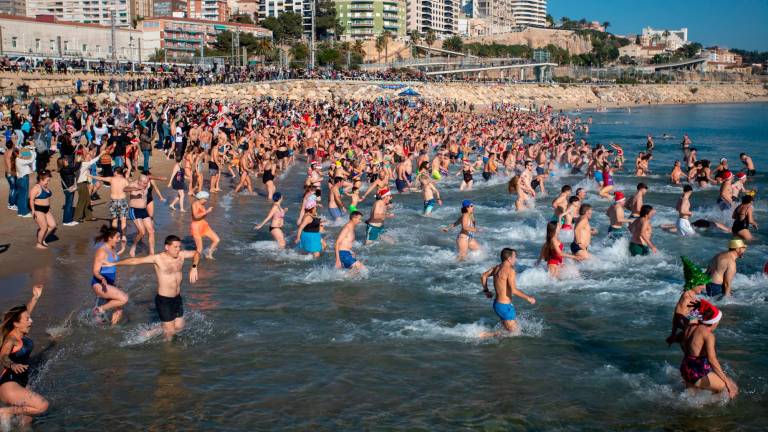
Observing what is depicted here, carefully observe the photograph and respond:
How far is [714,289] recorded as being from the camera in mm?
9617

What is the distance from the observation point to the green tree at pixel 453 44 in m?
127

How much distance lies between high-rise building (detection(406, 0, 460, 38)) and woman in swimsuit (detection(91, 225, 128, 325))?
13059 centimetres

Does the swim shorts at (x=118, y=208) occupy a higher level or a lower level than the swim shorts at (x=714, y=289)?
higher

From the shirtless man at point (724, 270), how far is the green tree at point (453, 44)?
121982 mm

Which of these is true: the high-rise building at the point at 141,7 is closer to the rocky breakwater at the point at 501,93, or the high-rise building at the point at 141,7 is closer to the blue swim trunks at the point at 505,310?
the rocky breakwater at the point at 501,93

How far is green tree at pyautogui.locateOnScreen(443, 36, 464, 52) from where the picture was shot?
127 meters

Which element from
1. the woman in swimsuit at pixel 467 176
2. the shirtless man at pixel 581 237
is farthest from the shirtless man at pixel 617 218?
the woman in swimsuit at pixel 467 176

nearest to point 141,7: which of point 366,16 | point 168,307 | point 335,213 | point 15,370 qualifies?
point 366,16

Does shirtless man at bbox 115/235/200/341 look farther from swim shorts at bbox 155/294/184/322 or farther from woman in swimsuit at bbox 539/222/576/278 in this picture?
woman in swimsuit at bbox 539/222/576/278

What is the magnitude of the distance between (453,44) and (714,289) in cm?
12502

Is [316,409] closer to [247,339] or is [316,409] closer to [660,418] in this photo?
[247,339]

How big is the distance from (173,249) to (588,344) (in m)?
5.11

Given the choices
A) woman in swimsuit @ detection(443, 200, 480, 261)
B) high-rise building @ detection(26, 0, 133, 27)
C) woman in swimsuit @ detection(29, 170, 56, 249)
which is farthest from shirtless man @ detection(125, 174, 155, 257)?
high-rise building @ detection(26, 0, 133, 27)

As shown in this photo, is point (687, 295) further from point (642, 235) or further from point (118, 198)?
point (118, 198)
